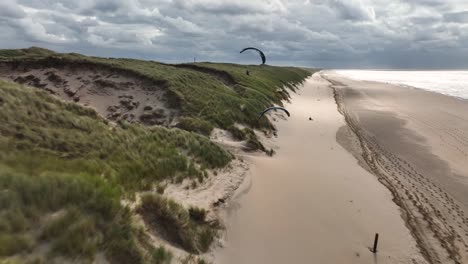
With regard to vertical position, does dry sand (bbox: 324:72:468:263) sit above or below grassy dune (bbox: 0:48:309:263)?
below

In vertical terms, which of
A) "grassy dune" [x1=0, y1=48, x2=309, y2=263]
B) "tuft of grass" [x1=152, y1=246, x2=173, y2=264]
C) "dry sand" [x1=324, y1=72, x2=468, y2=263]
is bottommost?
"dry sand" [x1=324, y1=72, x2=468, y2=263]

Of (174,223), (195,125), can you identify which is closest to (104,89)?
(195,125)

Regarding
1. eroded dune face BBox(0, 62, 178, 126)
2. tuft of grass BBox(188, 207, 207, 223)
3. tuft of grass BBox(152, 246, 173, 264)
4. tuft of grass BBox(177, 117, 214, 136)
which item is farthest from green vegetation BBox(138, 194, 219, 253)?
eroded dune face BBox(0, 62, 178, 126)

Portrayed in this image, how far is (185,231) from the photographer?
31.5 feet

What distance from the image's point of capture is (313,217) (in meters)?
13.3

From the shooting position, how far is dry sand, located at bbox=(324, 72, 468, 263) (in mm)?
13219

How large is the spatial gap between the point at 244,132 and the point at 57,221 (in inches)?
650

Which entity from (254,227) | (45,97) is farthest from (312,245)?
(45,97)

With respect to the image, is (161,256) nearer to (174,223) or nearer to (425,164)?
(174,223)

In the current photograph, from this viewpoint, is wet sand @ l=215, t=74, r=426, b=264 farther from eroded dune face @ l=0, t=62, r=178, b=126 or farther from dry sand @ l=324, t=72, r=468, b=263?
eroded dune face @ l=0, t=62, r=178, b=126

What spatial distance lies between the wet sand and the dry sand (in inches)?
31.6

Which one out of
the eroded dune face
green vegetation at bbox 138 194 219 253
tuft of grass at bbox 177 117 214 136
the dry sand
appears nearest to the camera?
green vegetation at bbox 138 194 219 253

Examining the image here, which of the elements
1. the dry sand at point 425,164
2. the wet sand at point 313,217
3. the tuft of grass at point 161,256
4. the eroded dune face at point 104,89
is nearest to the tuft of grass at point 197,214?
the wet sand at point 313,217

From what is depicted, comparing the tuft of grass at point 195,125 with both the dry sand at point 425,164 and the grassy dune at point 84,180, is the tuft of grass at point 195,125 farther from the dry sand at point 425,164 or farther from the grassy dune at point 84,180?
the dry sand at point 425,164
